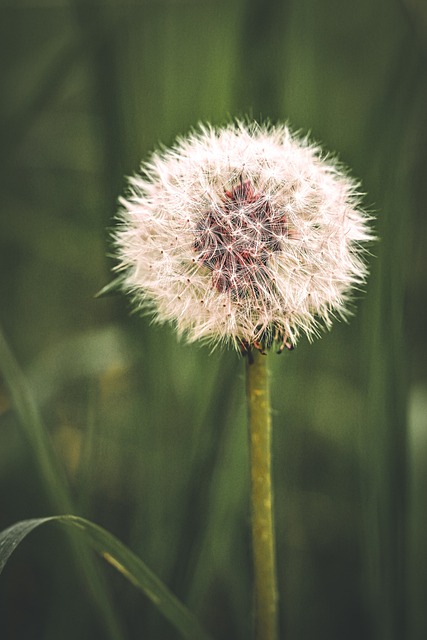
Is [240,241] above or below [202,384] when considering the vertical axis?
above

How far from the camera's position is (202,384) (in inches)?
62.8

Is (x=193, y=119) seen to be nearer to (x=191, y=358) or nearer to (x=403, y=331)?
(x=191, y=358)

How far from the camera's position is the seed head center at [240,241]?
1.04 meters

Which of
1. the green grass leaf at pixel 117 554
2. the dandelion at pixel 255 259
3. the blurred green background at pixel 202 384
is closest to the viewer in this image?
the green grass leaf at pixel 117 554

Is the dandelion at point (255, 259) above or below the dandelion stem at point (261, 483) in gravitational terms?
above

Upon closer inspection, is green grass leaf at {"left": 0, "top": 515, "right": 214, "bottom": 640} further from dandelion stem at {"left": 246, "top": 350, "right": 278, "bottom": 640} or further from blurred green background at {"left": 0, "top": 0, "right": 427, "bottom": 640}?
blurred green background at {"left": 0, "top": 0, "right": 427, "bottom": 640}

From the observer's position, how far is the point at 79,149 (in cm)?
281

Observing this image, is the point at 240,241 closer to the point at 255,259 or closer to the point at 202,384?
the point at 255,259

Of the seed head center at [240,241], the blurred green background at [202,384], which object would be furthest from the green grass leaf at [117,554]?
the seed head center at [240,241]

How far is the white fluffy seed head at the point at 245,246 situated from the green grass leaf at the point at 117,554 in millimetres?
305

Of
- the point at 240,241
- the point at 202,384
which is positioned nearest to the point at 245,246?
the point at 240,241

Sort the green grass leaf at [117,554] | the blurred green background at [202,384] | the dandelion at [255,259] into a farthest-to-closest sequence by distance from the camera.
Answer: the blurred green background at [202,384], the dandelion at [255,259], the green grass leaf at [117,554]

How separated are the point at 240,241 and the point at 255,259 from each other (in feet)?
0.12

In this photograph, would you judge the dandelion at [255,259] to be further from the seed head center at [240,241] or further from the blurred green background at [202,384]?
the blurred green background at [202,384]
